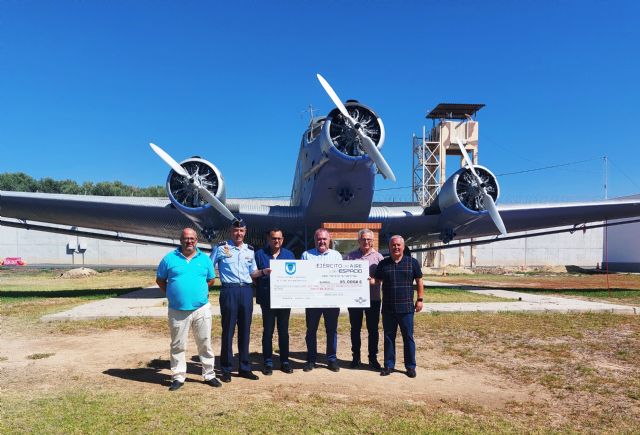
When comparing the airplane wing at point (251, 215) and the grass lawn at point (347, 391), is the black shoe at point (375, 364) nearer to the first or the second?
the grass lawn at point (347, 391)

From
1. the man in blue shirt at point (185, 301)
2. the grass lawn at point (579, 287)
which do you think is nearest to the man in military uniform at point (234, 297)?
the man in blue shirt at point (185, 301)

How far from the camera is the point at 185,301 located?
19.0ft

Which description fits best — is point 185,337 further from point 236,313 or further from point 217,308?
point 217,308

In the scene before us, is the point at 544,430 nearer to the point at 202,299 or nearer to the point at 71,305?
the point at 202,299

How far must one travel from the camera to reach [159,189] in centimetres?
10162

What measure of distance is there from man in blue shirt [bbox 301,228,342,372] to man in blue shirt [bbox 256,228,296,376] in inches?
12.7

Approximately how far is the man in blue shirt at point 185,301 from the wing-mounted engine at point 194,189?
1020cm

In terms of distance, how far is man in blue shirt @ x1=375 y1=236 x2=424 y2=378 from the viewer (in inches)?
257

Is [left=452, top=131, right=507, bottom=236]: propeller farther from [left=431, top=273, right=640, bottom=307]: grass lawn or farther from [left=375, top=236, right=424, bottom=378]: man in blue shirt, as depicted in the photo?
[left=375, top=236, right=424, bottom=378]: man in blue shirt

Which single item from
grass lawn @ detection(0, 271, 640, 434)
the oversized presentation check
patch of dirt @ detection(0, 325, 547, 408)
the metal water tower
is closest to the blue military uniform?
the oversized presentation check

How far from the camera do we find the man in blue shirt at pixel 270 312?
6.54m

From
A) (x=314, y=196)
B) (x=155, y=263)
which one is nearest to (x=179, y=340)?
(x=314, y=196)

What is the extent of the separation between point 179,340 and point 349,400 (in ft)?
7.39

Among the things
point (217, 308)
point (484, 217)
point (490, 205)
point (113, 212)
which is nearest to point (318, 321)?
point (217, 308)
